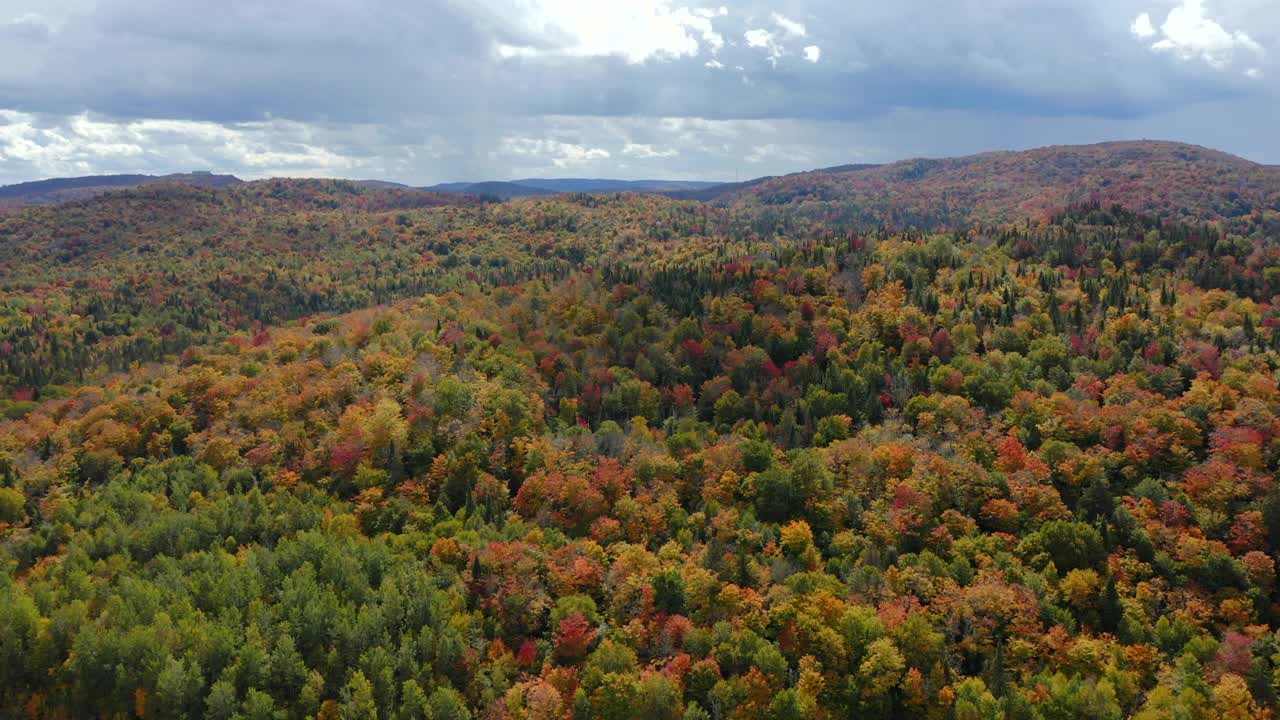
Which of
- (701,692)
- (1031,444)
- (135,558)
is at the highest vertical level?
(1031,444)

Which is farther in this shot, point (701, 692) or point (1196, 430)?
point (1196, 430)

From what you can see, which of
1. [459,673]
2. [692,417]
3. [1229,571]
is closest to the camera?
[459,673]

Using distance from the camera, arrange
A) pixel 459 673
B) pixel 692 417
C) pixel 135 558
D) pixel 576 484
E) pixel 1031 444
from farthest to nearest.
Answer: pixel 692 417, pixel 1031 444, pixel 576 484, pixel 135 558, pixel 459 673

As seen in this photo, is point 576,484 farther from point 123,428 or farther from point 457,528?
point 123,428

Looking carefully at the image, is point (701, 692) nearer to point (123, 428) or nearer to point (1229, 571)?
point (1229, 571)

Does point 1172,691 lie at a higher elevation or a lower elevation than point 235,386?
lower

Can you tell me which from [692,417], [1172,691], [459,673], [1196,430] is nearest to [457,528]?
[459,673]
